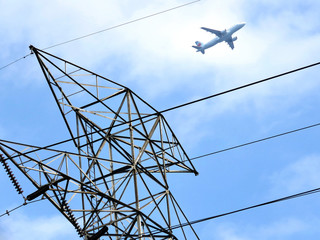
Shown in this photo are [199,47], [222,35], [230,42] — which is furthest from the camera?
[199,47]

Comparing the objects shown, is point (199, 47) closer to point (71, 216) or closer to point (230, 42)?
point (230, 42)

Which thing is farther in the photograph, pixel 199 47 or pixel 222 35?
pixel 199 47

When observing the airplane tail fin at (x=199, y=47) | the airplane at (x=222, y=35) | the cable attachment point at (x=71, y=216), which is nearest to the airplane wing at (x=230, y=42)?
the airplane at (x=222, y=35)

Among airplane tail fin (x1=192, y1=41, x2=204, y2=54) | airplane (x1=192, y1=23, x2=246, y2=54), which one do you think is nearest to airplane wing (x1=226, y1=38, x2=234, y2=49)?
airplane (x1=192, y1=23, x2=246, y2=54)

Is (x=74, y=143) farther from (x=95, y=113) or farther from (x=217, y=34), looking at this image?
(x=217, y=34)

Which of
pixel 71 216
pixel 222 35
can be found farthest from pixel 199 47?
pixel 71 216

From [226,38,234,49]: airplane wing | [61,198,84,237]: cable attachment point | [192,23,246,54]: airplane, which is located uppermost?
[226,38,234,49]: airplane wing

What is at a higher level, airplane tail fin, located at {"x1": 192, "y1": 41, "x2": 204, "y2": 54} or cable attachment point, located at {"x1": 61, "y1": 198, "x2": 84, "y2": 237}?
airplane tail fin, located at {"x1": 192, "y1": 41, "x2": 204, "y2": 54}

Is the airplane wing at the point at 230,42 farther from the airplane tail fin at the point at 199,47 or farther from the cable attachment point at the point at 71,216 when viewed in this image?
the cable attachment point at the point at 71,216

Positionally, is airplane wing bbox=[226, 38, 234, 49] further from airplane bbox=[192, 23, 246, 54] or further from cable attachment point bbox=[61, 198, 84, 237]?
cable attachment point bbox=[61, 198, 84, 237]

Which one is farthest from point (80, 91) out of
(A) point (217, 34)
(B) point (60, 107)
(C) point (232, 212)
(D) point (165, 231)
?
(A) point (217, 34)

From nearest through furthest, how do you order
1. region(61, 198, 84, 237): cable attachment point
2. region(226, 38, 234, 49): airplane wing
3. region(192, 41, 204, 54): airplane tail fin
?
region(61, 198, 84, 237): cable attachment point < region(226, 38, 234, 49): airplane wing < region(192, 41, 204, 54): airplane tail fin
